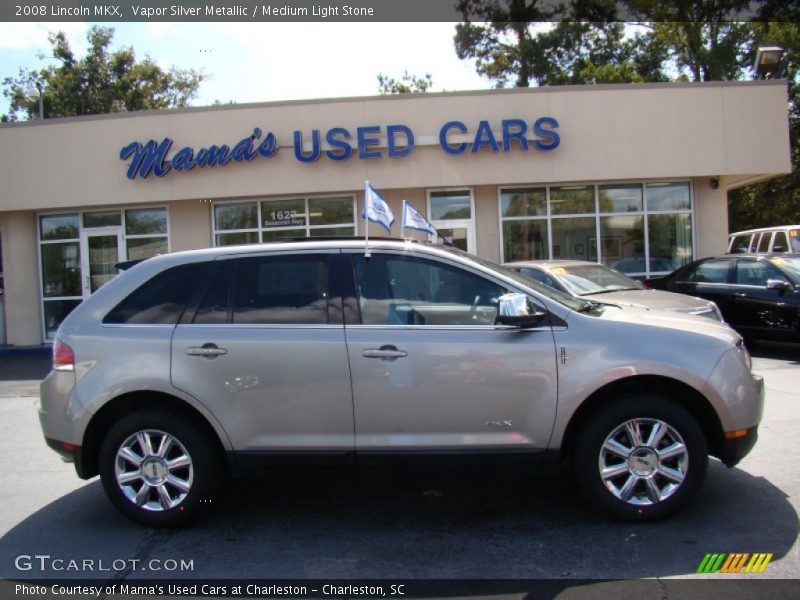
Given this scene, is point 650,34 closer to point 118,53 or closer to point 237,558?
point 118,53

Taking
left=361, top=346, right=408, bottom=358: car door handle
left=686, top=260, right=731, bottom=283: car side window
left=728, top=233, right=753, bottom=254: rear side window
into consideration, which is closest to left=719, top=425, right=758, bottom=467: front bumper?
left=361, top=346, right=408, bottom=358: car door handle

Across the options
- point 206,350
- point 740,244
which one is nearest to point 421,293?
point 206,350

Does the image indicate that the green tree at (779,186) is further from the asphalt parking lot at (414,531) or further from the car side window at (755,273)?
the asphalt parking lot at (414,531)

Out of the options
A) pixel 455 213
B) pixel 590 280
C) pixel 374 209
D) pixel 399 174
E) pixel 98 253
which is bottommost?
pixel 590 280

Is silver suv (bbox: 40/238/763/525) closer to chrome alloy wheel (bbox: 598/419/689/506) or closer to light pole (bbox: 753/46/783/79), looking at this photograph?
chrome alloy wheel (bbox: 598/419/689/506)

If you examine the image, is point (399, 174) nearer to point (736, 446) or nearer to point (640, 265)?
point (640, 265)

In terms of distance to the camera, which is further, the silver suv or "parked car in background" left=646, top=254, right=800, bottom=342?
"parked car in background" left=646, top=254, right=800, bottom=342

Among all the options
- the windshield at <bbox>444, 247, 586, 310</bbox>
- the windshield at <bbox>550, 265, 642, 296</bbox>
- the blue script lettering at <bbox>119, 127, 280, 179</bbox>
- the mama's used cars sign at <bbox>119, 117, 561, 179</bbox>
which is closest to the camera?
the windshield at <bbox>444, 247, 586, 310</bbox>

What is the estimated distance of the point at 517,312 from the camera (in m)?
3.96

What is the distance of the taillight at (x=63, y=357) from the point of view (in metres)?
4.29

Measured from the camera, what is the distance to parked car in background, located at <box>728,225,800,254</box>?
14.7 meters

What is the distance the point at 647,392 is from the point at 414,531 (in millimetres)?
1717

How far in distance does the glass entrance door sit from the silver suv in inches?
465

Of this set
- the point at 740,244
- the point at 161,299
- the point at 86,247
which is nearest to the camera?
the point at 161,299
